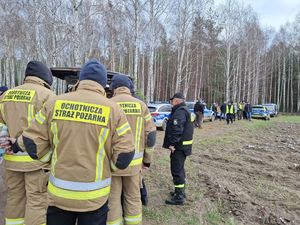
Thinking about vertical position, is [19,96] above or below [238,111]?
above

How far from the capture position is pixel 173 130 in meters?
5.02

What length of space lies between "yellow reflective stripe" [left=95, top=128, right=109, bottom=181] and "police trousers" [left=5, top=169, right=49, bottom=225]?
4.11 feet

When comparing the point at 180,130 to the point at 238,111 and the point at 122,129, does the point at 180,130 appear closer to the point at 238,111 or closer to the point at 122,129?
the point at 122,129

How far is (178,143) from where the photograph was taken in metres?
5.05

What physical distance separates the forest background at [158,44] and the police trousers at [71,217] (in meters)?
9.63

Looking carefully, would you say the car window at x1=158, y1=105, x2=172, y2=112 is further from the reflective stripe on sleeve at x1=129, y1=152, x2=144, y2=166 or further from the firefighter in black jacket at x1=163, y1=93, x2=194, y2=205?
the reflective stripe on sleeve at x1=129, y1=152, x2=144, y2=166

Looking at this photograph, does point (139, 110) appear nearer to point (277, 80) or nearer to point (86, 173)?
point (86, 173)

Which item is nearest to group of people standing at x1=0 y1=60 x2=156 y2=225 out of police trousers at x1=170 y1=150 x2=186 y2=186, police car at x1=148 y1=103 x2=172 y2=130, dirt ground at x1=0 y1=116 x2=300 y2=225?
dirt ground at x1=0 y1=116 x2=300 y2=225

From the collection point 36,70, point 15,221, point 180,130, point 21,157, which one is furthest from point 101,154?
point 180,130

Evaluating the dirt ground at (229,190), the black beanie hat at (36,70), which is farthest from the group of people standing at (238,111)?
the black beanie hat at (36,70)

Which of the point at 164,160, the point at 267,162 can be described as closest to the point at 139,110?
the point at 164,160

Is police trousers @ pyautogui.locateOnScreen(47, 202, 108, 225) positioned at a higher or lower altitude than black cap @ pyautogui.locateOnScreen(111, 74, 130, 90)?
lower

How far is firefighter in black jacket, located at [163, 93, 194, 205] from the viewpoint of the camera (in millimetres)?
4996

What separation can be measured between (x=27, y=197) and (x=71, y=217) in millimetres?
1148
